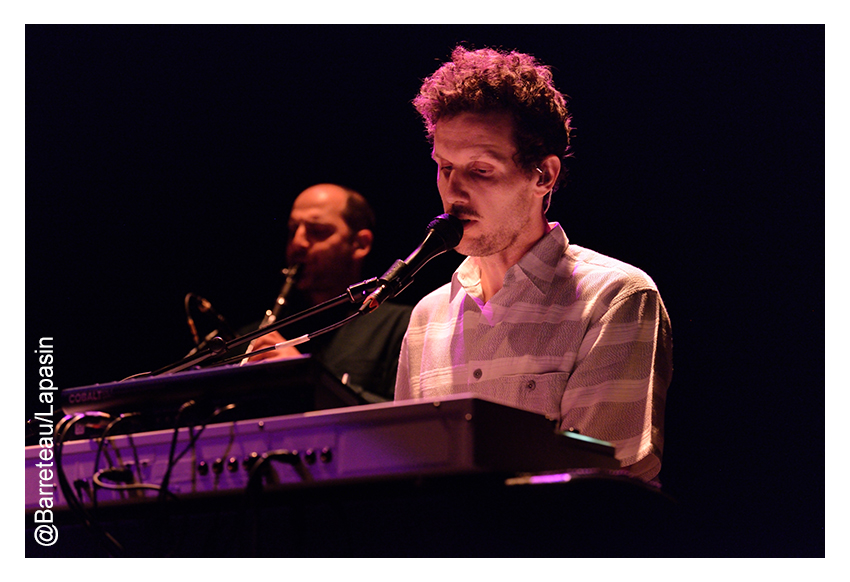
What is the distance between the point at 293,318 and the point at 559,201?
4.41 ft

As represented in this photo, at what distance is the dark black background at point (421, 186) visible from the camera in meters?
2.32

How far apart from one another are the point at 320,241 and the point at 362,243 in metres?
0.18

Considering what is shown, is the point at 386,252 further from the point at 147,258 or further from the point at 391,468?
the point at 391,468

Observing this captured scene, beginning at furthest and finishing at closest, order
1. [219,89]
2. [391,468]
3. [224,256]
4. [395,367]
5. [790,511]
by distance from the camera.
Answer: [224,256] < [219,89] < [395,367] < [790,511] < [391,468]

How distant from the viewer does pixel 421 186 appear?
3.10 m

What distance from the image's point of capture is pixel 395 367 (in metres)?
2.99

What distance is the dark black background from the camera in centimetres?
232

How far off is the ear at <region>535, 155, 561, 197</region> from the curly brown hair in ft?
0.07

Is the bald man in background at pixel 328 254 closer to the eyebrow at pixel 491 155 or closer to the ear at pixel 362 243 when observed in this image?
the ear at pixel 362 243

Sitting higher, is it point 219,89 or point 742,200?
point 219,89

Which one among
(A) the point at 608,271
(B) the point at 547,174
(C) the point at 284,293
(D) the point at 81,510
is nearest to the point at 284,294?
(C) the point at 284,293

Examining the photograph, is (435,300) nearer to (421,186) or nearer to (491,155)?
(491,155)

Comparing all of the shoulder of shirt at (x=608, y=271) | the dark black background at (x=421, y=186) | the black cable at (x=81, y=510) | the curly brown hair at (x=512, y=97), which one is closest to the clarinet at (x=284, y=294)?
the dark black background at (x=421, y=186)

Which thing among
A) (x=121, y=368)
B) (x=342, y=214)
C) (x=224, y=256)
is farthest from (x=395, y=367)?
(x=121, y=368)
